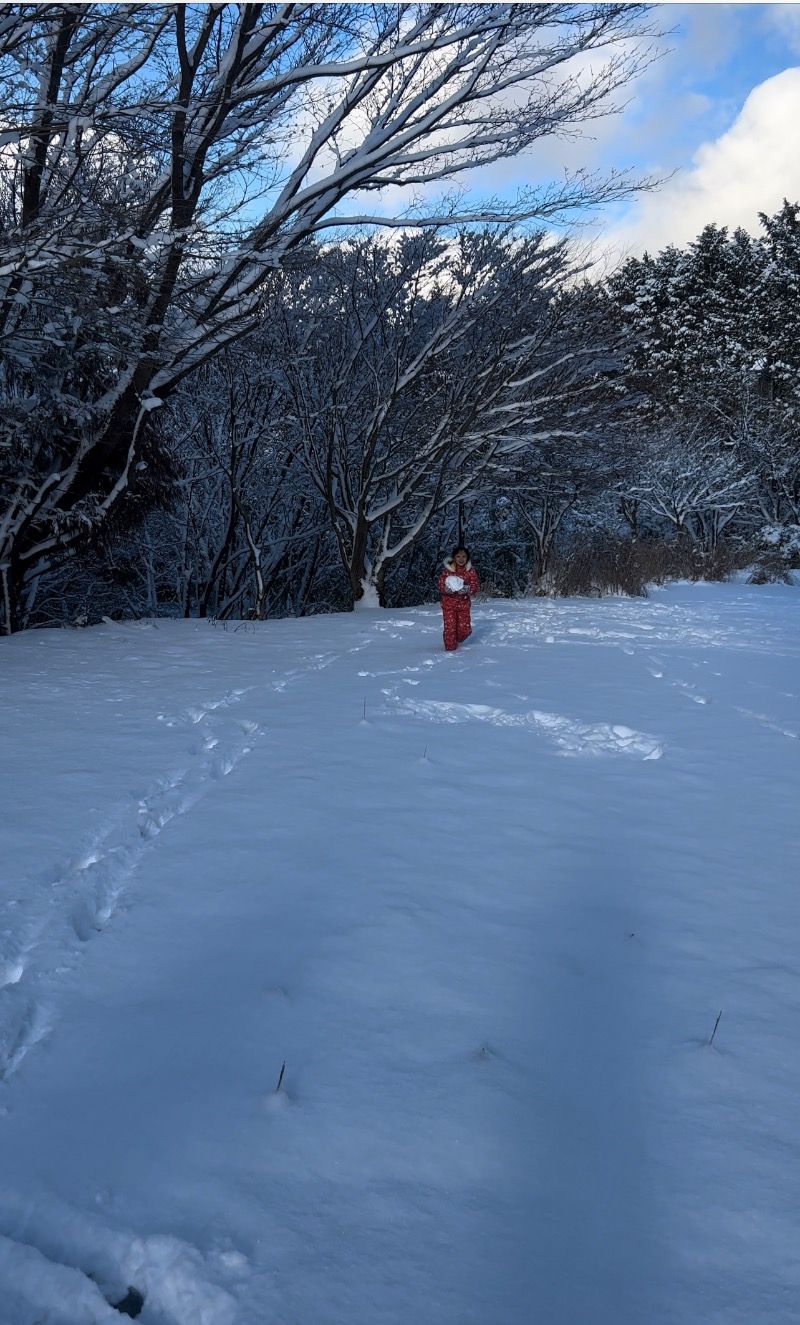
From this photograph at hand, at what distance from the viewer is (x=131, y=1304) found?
1349mm

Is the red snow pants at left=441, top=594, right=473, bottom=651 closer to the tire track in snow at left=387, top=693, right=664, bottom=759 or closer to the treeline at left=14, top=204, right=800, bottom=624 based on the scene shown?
the tire track in snow at left=387, top=693, right=664, bottom=759

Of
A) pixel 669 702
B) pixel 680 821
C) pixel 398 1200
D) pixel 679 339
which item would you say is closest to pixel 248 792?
pixel 680 821

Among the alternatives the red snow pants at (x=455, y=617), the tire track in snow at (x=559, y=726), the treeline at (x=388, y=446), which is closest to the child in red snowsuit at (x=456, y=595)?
the red snow pants at (x=455, y=617)

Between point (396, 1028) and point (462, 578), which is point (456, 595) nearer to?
point (462, 578)

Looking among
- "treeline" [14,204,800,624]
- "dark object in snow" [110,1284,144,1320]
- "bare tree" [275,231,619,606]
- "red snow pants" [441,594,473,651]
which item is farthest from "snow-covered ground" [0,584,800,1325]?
"bare tree" [275,231,619,606]

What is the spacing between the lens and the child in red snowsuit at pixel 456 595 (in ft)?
24.1

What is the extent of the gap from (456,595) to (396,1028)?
5565 mm

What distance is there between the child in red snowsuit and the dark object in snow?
20.3 feet

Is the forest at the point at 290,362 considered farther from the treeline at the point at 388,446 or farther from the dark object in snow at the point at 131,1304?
the dark object in snow at the point at 131,1304

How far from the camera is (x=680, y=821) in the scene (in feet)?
11.3

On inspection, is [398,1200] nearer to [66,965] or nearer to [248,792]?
[66,965]

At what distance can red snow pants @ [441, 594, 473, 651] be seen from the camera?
737 centimetres

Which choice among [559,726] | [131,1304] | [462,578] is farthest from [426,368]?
[131,1304]

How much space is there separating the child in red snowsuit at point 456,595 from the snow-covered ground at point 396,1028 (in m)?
2.94
